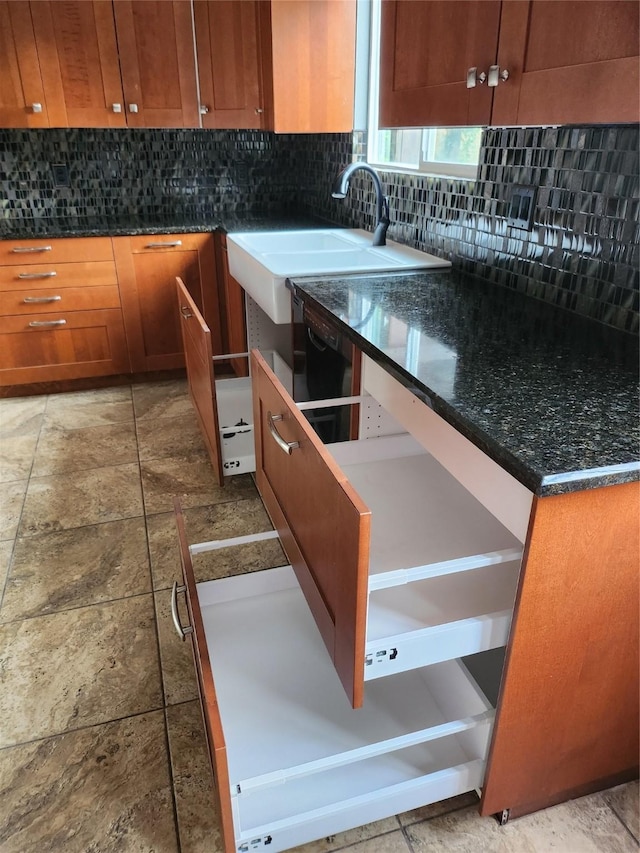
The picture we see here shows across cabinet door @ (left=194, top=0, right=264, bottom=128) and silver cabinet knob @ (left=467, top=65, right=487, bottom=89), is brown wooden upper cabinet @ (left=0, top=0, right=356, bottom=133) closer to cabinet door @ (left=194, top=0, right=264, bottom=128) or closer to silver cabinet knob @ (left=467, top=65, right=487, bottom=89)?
cabinet door @ (left=194, top=0, right=264, bottom=128)

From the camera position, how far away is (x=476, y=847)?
117cm

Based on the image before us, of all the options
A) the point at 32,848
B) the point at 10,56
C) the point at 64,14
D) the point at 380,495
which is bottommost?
the point at 32,848

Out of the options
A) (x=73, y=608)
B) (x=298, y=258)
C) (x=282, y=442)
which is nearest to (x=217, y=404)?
(x=298, y=258)

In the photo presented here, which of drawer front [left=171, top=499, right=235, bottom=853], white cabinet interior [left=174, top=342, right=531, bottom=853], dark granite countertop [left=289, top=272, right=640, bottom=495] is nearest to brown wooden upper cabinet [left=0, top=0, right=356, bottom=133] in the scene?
dark granite countertop [left=289, top=272, right=640, bottom=495]

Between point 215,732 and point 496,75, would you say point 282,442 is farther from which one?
point 496,75

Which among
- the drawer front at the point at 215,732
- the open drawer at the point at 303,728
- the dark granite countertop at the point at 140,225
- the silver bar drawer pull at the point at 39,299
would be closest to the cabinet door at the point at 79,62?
the dark granite countertop at the point at 140,225

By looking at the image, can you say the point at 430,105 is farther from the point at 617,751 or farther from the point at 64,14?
the point at 64,14

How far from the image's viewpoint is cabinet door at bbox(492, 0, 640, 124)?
0.93m

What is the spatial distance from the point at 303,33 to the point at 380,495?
2.17 metres

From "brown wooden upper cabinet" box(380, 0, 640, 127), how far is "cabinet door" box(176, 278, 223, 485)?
844 millimetres

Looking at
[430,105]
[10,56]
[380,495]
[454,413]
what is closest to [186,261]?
[10,56]

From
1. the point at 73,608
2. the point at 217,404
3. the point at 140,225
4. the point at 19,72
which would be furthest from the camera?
the point at 140,225

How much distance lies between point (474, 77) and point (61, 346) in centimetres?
255

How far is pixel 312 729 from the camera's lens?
4.02ft
